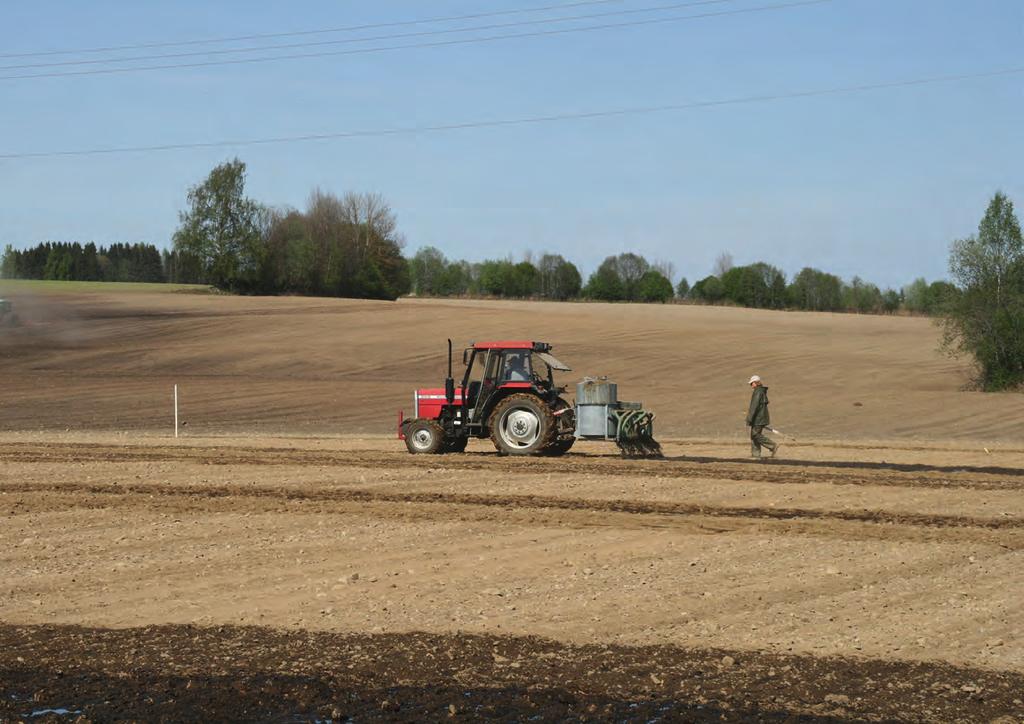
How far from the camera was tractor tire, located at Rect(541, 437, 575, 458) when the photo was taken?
22.3 m

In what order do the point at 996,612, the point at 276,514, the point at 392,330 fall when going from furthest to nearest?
1. the point at 392,330
2. the point at 276,514
3. the point at 996,612

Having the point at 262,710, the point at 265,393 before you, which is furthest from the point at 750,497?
the point at 265,393

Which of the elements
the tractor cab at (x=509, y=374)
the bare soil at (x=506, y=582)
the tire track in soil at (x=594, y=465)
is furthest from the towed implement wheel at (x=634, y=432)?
the tractor cab at (x=509, y=374)

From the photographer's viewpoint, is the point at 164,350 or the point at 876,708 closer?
the point at 876,708

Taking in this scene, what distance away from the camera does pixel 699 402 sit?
37.8m

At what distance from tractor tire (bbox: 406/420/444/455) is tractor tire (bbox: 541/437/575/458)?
1.97 meters

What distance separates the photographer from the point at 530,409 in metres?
22.0

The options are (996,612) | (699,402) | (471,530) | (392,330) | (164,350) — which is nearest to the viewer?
(996,612)

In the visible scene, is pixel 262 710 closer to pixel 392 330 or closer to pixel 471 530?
pixel 471 530

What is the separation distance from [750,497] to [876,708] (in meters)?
9.64

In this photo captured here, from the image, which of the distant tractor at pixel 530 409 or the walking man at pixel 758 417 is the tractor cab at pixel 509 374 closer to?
the distant tractor at pixel 530 409

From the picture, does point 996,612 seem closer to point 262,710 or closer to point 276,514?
point 262,710

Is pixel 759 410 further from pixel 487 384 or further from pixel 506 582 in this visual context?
pixel 506 582

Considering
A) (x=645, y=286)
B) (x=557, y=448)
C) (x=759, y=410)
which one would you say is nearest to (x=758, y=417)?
(x=759, y=410)
